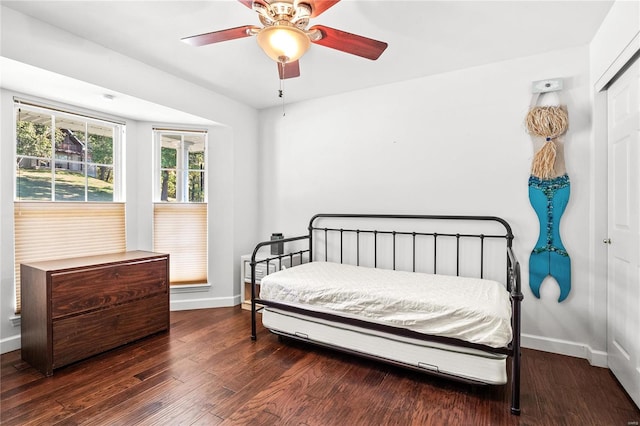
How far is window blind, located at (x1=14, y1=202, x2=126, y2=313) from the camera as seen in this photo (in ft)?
8.03


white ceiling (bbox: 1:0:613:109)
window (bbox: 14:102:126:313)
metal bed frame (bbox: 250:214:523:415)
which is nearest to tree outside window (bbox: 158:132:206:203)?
window (bbox: 14:102:126:313)

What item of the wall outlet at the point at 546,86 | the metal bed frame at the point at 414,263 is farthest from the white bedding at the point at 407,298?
the wall outlet at the point at 546,86

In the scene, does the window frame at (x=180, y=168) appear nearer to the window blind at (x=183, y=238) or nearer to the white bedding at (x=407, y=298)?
the window blind at (x=183, y=238)

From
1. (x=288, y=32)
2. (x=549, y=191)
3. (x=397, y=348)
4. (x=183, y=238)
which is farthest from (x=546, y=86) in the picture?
(x=183, y=238)

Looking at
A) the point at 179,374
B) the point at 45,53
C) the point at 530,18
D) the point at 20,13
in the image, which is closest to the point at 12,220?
the point at 45,53

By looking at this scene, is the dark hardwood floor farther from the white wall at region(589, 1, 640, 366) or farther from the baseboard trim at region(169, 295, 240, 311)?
the baseboard trim at region(169, 295, 240, 311)

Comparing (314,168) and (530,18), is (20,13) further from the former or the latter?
(530,18)

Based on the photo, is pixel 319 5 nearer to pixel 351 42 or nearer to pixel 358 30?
pixel 351 42

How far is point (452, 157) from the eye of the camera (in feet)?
8.91

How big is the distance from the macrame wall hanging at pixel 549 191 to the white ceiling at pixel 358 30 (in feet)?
1.65

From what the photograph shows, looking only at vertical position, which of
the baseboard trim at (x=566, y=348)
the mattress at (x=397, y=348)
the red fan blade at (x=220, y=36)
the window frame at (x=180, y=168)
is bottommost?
the baseboard trim at (x=566, y=348)

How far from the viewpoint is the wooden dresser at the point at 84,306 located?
209cm

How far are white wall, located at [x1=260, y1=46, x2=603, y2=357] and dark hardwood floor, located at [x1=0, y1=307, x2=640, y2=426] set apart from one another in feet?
2.10

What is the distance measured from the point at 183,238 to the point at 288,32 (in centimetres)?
261
